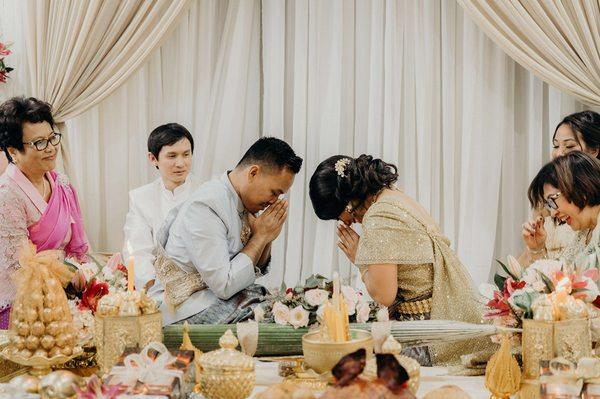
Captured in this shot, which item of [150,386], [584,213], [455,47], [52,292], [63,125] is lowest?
[150,386]

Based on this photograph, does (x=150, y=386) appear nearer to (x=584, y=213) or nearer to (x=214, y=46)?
(x=584, y=213)

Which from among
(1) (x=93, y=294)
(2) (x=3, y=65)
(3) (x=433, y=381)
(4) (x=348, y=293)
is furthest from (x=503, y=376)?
(2) (x=3, y=65)

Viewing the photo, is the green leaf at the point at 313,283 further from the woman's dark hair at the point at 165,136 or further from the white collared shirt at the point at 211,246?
the woman's dark hair at the point at 165,136

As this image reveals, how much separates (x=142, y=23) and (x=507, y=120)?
203 centimetres

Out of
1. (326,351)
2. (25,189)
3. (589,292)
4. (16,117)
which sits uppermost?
(16,117)

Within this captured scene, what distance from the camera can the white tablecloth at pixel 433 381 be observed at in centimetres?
159

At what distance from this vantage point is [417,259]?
2.37m

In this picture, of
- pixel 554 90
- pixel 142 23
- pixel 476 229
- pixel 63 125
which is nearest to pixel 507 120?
pixel 554 90

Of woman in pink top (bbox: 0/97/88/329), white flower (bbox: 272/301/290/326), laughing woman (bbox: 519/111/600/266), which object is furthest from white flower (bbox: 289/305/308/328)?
laughing woman (bbox: 519/111/600/266)

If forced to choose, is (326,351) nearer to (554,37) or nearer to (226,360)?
(226,360)

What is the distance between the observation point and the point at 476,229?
12.6 feet

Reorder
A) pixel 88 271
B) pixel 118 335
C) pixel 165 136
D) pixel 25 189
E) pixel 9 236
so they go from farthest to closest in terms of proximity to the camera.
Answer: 1. pixel 165 136
2. pixel 25 189
3. pixel 9 236
4. pixel 88 271
5. pixel 118 335

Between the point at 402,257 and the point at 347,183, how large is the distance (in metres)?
0.34

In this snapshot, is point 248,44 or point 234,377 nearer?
point 234,377
